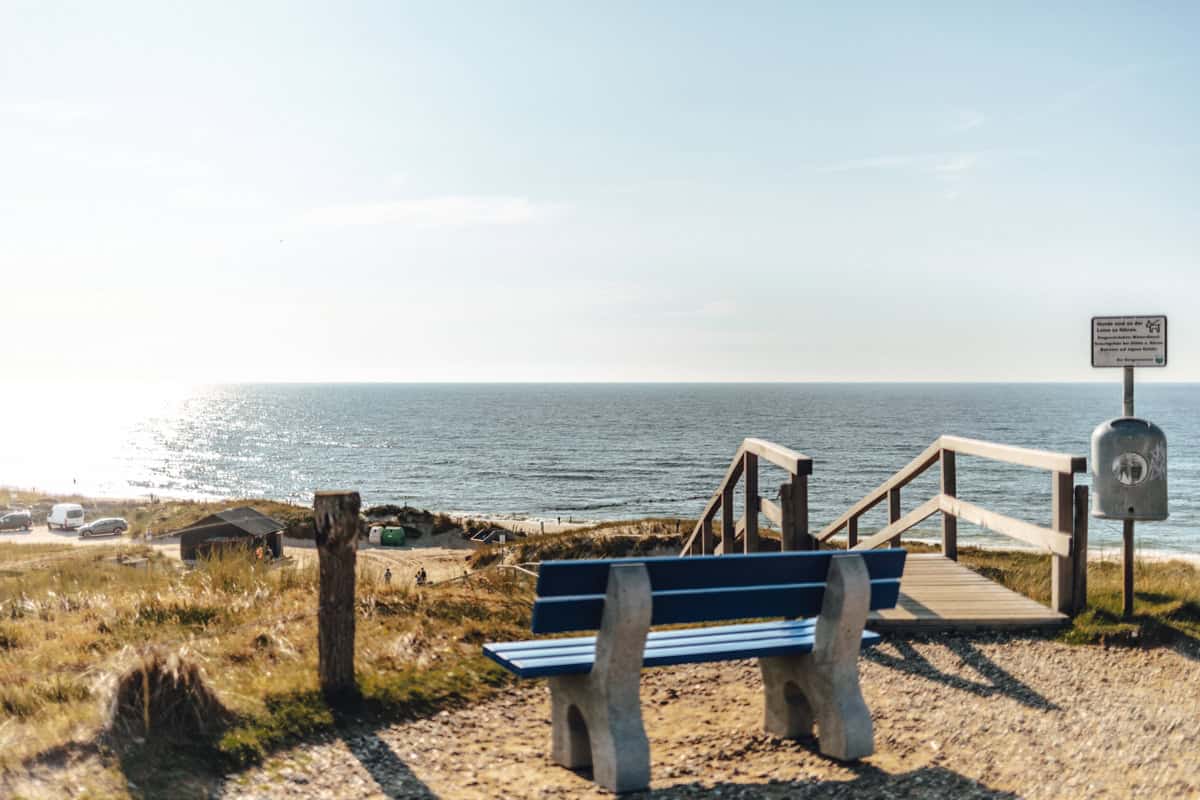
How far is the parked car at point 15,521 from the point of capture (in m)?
49.6

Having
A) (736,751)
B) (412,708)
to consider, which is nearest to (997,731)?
(736,751)

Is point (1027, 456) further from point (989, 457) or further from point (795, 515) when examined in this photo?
point (795, 515)

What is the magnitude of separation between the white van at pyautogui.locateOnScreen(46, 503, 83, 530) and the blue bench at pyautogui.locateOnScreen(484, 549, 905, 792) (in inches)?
2070

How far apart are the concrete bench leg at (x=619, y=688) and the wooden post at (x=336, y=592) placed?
4.83 ft

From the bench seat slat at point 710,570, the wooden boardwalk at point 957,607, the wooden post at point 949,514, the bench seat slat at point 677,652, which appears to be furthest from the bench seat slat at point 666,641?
the wooden post at point 949,514

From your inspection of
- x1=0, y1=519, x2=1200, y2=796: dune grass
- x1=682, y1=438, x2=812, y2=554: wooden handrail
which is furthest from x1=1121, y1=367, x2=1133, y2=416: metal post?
x1=682, y1=438, x2=812, y2=554: wooden handrail

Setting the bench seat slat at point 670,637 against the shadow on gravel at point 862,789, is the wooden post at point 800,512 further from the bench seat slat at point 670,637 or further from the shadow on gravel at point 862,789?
the shadow on gravel at point 862,789

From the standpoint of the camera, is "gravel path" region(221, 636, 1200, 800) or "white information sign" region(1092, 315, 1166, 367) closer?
"gravel path" region(221, 636, 1200, 800)

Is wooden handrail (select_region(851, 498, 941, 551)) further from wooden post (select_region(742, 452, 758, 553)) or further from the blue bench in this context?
the blue bench

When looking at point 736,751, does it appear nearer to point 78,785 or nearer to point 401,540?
point 78,785

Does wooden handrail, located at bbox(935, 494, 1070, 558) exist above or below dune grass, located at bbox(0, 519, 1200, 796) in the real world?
above

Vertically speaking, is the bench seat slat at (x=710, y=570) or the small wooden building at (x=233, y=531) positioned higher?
the bench seat slat at (x=710, y=570)

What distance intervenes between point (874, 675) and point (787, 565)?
1853mm

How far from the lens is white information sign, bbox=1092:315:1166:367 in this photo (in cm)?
720
